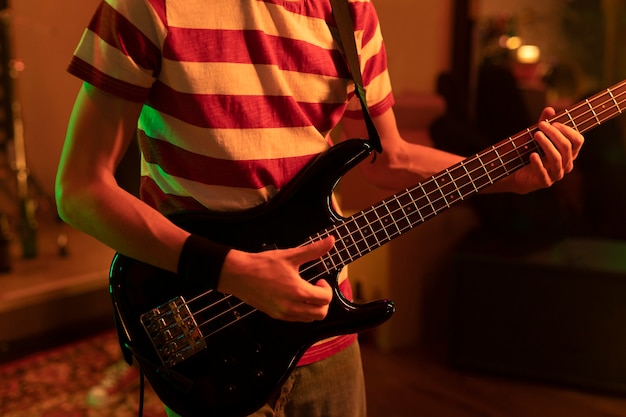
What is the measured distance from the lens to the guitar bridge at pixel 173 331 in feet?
2.81

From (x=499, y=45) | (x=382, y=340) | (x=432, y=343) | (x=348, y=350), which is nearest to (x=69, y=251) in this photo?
(x=382, y=340)

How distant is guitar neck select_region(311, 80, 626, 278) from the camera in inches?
36.5

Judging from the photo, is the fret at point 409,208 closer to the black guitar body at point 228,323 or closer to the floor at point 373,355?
the black guitar body at point 228,323

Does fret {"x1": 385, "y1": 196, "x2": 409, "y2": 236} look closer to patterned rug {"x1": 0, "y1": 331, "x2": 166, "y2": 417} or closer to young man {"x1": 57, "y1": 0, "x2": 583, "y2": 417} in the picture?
young man {"x1": 57, "y1": 0, "x2": 583, "y2": 417}

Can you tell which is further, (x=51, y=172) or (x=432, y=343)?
(x=51, y=172)

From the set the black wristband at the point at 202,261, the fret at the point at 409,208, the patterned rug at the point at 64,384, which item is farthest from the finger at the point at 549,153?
the patterned rug at the point at 64,384

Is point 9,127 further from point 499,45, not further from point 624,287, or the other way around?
point 624,287

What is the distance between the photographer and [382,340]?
8.65 ft

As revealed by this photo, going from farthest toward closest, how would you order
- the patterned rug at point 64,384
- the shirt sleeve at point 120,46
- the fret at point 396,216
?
the patterned rug at point 64,384, the fret at point 396,216, the shirt sleeve at point 120,46

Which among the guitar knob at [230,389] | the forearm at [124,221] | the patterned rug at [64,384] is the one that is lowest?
the patterned rug at [64,384]

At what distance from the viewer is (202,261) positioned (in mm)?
757

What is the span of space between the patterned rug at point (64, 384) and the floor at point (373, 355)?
6.3 inches

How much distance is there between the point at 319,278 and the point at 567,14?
82.6 inches

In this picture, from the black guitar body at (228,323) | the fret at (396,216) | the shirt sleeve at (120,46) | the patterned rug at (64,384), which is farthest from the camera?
the patterned rug at (64,384)
